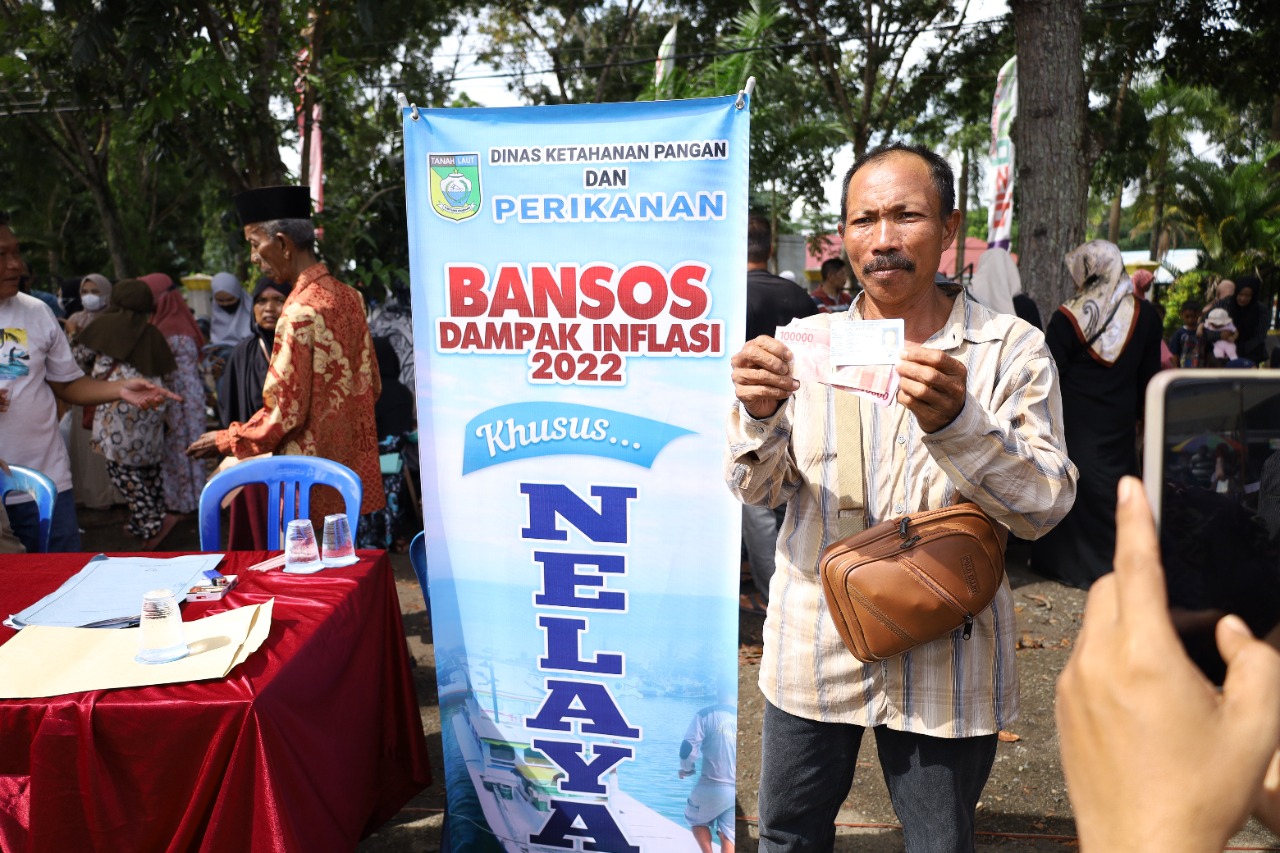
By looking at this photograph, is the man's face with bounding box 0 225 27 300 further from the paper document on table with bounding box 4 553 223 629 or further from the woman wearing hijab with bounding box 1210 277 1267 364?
the woman wearing hijab with bounding box 1210 277 1267 364

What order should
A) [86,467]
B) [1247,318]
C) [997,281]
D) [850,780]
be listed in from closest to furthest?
[850,780], [997,281], [86,467], [1247,318]

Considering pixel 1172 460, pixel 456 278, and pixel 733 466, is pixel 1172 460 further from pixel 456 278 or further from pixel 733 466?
pixel 456 278

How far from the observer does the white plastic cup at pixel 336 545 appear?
8.75ft

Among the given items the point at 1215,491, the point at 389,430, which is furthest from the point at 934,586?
the point at 389,430

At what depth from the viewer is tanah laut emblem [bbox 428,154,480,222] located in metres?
2.35

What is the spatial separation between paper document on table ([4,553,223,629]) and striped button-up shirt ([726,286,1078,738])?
159 centimetres

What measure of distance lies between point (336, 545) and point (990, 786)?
2360 millimetres

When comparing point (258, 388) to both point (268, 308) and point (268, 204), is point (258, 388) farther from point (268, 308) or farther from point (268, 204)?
point (268, 204)

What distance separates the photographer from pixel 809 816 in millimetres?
1917

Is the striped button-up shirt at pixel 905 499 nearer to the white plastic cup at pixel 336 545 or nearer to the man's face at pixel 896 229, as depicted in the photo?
the man's face at pixel 896 229

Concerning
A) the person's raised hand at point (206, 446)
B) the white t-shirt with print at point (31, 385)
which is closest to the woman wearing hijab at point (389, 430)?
the white t-shirt with print at point (31, 385)

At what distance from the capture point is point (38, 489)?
339cm

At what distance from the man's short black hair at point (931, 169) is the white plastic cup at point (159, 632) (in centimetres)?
170

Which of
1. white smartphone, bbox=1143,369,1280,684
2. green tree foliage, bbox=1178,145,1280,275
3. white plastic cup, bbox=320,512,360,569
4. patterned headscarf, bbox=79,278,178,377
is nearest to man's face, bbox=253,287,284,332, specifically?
white plastic cup, bbox=320,512,360,569
